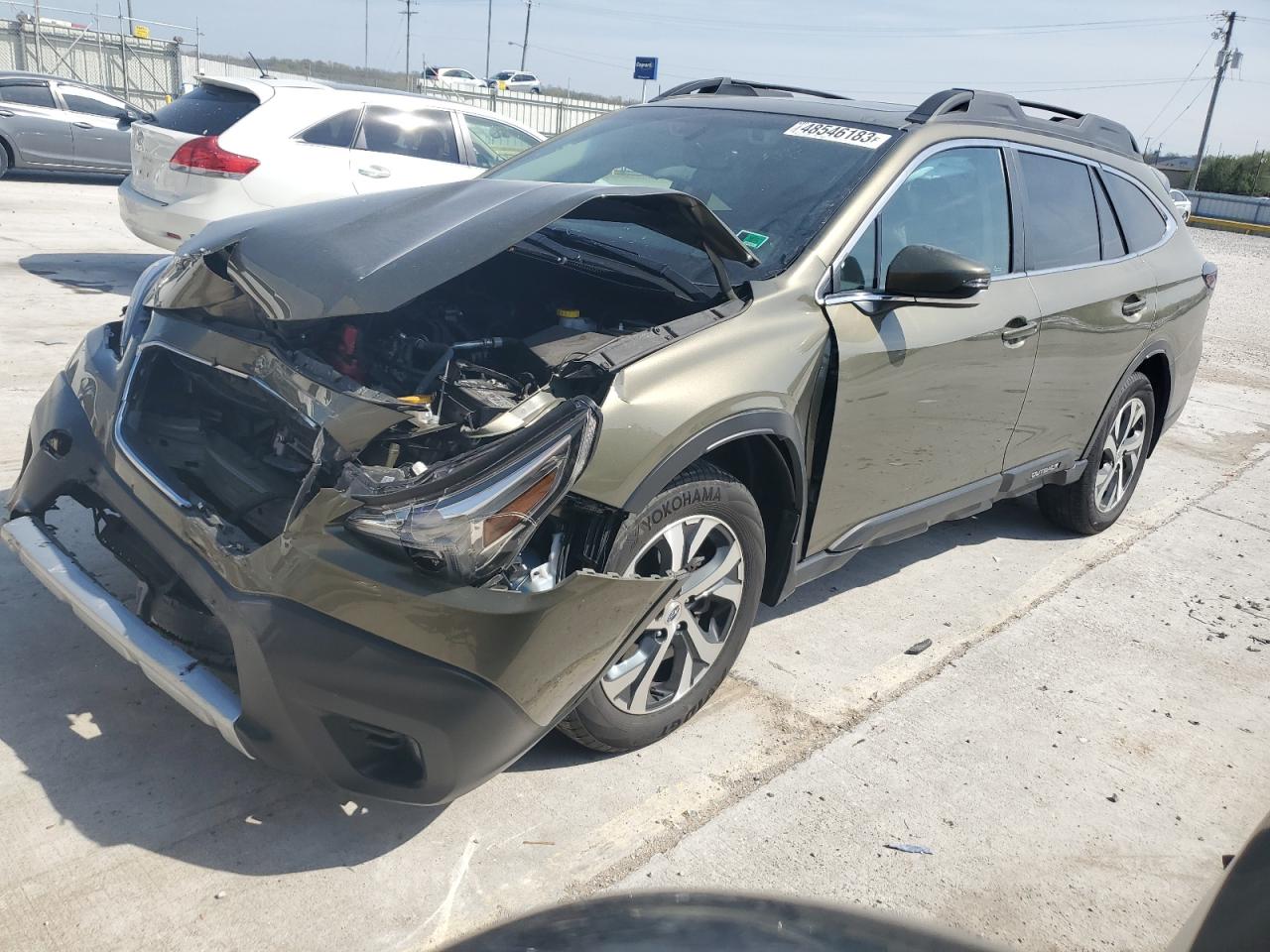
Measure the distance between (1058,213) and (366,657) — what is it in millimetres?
3598

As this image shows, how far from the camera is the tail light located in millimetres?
7914

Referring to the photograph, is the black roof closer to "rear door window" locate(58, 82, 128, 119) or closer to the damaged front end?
the damaged front end

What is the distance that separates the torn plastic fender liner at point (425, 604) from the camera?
2359 mm

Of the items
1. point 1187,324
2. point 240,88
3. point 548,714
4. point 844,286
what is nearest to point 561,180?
point 844,286

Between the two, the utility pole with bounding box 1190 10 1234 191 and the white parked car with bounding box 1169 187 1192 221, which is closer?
the white parked car with bounding box 1169 187 1192 221

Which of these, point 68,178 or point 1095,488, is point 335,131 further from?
point 68,178

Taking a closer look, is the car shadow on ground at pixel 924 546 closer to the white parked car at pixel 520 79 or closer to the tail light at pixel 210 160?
the tail light at pixel 210 160

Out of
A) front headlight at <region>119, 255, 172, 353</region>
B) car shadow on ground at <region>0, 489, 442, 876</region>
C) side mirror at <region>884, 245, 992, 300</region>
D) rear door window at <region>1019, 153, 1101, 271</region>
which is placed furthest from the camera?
rear door window at <region>1019, 153, 1101, 271</region>

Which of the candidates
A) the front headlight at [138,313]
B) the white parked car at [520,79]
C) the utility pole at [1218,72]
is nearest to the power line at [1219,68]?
the utility pole at [1218,72]

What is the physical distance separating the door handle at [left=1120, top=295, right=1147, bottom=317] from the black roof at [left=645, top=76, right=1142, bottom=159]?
0.74 m

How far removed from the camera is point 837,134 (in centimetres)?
391

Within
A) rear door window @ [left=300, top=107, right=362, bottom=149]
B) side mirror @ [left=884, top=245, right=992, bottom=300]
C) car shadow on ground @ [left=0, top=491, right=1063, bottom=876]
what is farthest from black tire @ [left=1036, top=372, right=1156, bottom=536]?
rear door window @ [left=300, top=107, right=362, bottom=149]

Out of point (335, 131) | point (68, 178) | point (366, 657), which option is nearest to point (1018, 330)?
point (366, 657)

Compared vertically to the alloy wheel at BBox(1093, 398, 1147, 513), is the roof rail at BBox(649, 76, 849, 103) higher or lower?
higher
